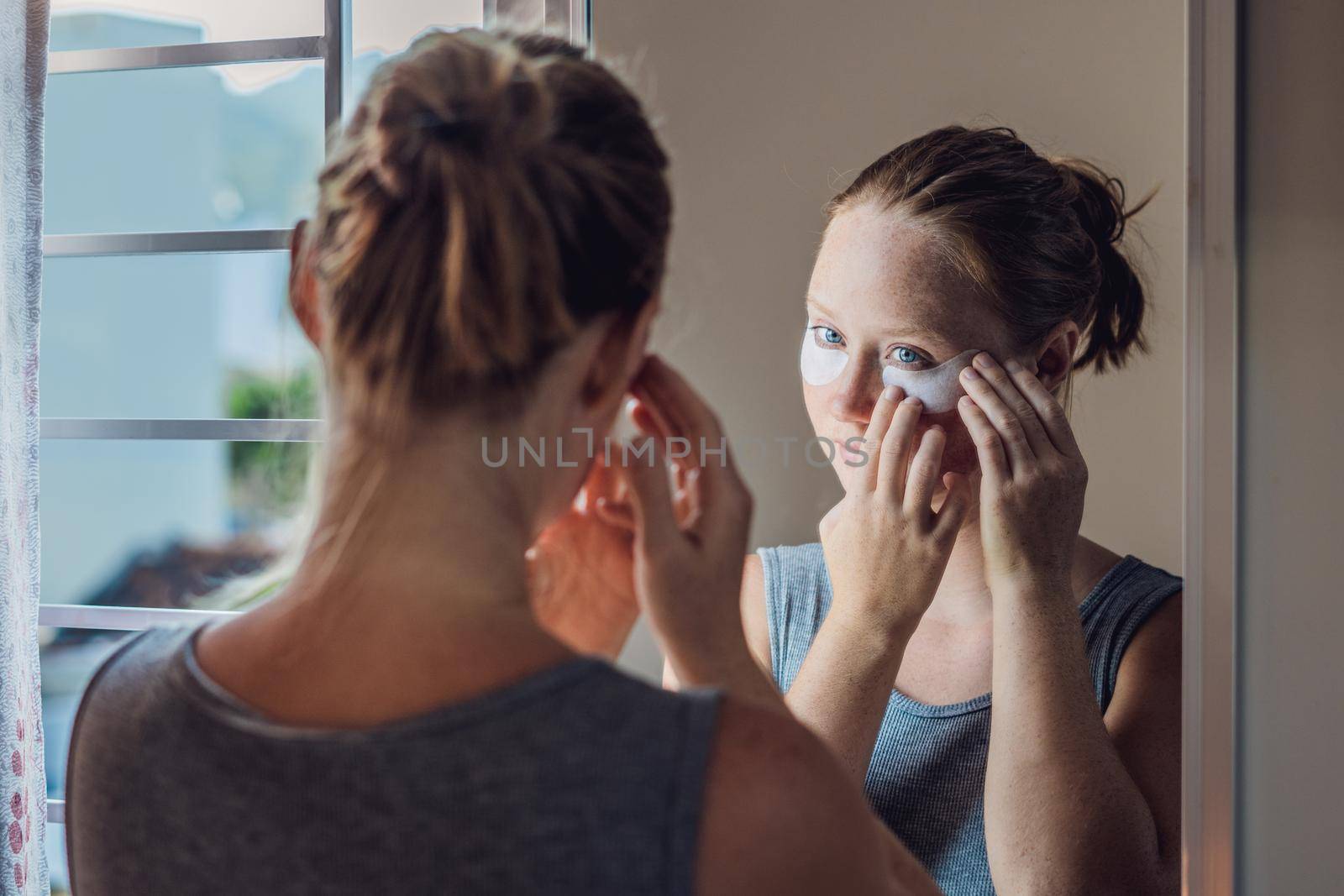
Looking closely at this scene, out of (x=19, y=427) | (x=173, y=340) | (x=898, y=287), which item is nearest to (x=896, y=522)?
(x=898, y=287)

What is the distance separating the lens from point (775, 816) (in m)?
0.36

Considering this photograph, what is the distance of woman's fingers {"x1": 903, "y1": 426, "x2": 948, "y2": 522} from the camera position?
60cm

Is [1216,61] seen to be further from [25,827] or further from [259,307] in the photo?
[25,827]

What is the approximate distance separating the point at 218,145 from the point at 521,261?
661 mm

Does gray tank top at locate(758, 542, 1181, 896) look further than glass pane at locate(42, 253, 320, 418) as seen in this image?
No

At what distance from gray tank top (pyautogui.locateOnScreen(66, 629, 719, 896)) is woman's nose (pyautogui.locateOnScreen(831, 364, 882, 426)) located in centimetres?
31

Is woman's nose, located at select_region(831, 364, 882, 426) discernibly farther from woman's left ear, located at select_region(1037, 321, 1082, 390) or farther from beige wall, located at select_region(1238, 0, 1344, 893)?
beige wall, located at select_region(1238, 0, 1344, 893)

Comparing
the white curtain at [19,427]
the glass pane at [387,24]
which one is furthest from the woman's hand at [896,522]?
the white curtain at [19,427]

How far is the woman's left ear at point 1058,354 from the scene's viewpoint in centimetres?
63

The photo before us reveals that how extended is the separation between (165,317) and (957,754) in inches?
30.8

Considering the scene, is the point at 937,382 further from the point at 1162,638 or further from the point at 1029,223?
the point at 1162,638

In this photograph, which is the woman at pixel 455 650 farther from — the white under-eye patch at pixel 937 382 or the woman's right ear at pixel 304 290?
the white under-eye patch at pixel 937 382

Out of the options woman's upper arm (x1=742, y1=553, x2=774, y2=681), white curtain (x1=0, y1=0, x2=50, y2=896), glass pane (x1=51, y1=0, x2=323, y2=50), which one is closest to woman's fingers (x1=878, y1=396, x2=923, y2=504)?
woman's upper arm (x1=742, y1=553, x2=774, y2=681)

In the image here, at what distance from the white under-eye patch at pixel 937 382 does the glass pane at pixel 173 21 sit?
0.54 meters
